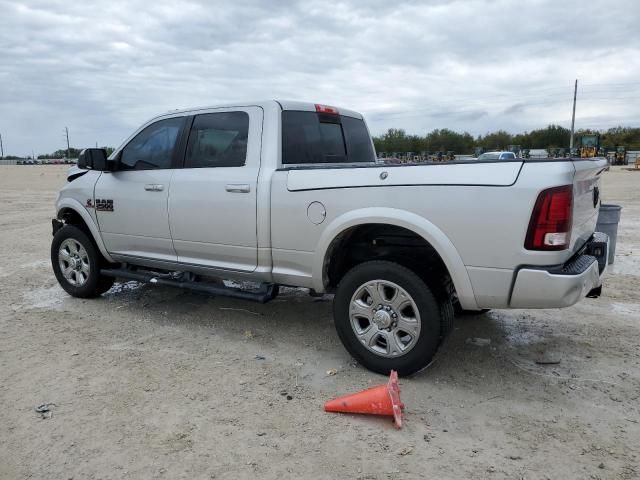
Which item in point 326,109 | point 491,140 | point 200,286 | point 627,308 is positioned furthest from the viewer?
point 491,140

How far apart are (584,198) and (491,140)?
82606mm

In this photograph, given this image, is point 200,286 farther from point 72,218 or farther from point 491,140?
point 491,140

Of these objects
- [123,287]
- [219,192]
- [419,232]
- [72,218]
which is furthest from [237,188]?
[123,287]

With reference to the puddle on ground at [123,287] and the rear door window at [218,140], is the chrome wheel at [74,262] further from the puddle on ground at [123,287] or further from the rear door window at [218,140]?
the rear door window at [218,140]

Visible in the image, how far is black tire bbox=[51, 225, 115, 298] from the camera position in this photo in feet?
18.3

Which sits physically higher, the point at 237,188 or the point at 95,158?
the point at 95,158

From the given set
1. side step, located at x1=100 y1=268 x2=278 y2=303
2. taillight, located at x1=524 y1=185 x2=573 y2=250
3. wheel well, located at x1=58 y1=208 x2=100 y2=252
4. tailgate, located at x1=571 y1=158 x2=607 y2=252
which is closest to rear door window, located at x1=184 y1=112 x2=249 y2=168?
side step, located at x1=100 y1=268 x2=278 y2=303

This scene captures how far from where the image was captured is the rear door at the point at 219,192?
14.1ft

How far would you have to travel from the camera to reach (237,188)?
428 cm

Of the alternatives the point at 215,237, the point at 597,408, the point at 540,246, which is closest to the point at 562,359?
the point at 597,408

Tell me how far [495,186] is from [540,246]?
0.44 m

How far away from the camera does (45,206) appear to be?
15.8 meters

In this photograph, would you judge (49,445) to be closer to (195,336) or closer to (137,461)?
(137,461)

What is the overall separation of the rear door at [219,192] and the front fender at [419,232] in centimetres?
78
